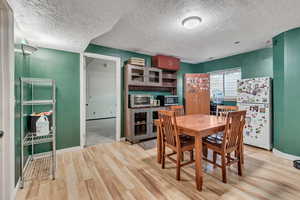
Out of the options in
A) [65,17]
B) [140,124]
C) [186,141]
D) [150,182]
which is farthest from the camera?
[140,124]

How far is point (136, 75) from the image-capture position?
3.70m

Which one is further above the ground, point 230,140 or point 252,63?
point 252,63

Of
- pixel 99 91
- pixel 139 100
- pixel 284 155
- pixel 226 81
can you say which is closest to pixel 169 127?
pixel 139 100

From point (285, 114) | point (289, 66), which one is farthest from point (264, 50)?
point (285, 114)

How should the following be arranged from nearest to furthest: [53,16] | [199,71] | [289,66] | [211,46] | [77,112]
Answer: [53,16]
[289,66]
[77,112]
[211,46]
[199,71]

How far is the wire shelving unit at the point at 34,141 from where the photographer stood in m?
1.84

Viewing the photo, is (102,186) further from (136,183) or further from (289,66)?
(289,66)

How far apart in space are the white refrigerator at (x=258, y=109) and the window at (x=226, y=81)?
1070 millimetres

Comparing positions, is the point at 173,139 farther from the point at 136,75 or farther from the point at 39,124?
the point at 136,75

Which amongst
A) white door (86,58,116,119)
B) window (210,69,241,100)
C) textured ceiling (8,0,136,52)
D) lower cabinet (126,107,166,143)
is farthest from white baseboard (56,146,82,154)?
window (210,69,241,100)

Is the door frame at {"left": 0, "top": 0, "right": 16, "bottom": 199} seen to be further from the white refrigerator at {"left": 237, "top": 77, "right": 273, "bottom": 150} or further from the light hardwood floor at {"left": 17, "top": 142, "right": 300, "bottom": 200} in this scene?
the white refrigerator at {"left": 237, "top": 77, "right": 273, "bottom": 150}

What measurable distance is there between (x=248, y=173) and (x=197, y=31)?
2676 mm

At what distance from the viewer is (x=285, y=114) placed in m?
2.64

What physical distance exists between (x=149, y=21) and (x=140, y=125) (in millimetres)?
2494
